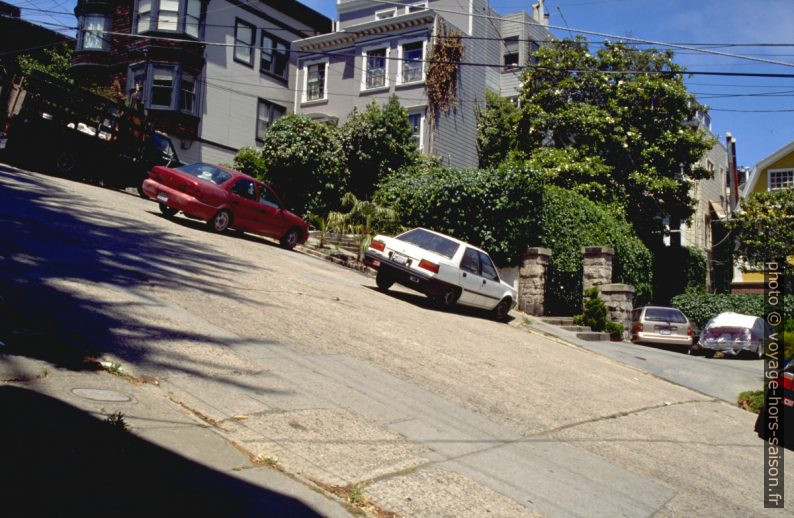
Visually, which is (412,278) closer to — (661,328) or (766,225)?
(661,328)

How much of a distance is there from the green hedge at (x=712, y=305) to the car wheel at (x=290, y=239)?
60.9 feet

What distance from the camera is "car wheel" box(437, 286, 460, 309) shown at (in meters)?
14.2

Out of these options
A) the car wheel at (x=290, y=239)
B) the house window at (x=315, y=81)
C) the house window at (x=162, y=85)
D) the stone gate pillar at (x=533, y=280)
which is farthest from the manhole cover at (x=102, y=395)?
the house window at (x=315, y=81)

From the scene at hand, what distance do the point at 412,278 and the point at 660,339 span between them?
33.4 ft

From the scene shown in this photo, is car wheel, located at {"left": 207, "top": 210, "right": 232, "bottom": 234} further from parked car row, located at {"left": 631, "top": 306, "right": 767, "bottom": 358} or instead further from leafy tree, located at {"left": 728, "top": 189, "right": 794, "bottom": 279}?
leafy tree, located at {"left": 728, "top": 189, "right": 794, "bottom": 279}

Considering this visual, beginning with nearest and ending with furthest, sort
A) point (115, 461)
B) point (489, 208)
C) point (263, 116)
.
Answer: point (115, 461) < point (489, 208) < point (263, 116)

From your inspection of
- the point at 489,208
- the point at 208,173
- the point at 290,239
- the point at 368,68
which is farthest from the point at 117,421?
the point at 368,68

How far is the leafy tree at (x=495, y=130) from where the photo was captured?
32156 mm

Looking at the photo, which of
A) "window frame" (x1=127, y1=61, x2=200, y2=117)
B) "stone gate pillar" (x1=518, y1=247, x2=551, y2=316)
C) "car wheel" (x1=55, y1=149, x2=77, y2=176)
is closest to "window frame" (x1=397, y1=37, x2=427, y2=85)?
"window frame" (x1=127, y1=61, x2=200, y2=117)

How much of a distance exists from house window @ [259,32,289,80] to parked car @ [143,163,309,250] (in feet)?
60.2

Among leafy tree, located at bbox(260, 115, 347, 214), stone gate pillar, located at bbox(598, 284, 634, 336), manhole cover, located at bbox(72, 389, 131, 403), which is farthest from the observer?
leafy tree, located at bbox(260, 115, 347, 214)

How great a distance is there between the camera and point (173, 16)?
98.9 ft

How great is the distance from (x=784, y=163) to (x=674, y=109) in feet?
45.9

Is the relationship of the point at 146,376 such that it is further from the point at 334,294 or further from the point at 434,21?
the point at 434,21
